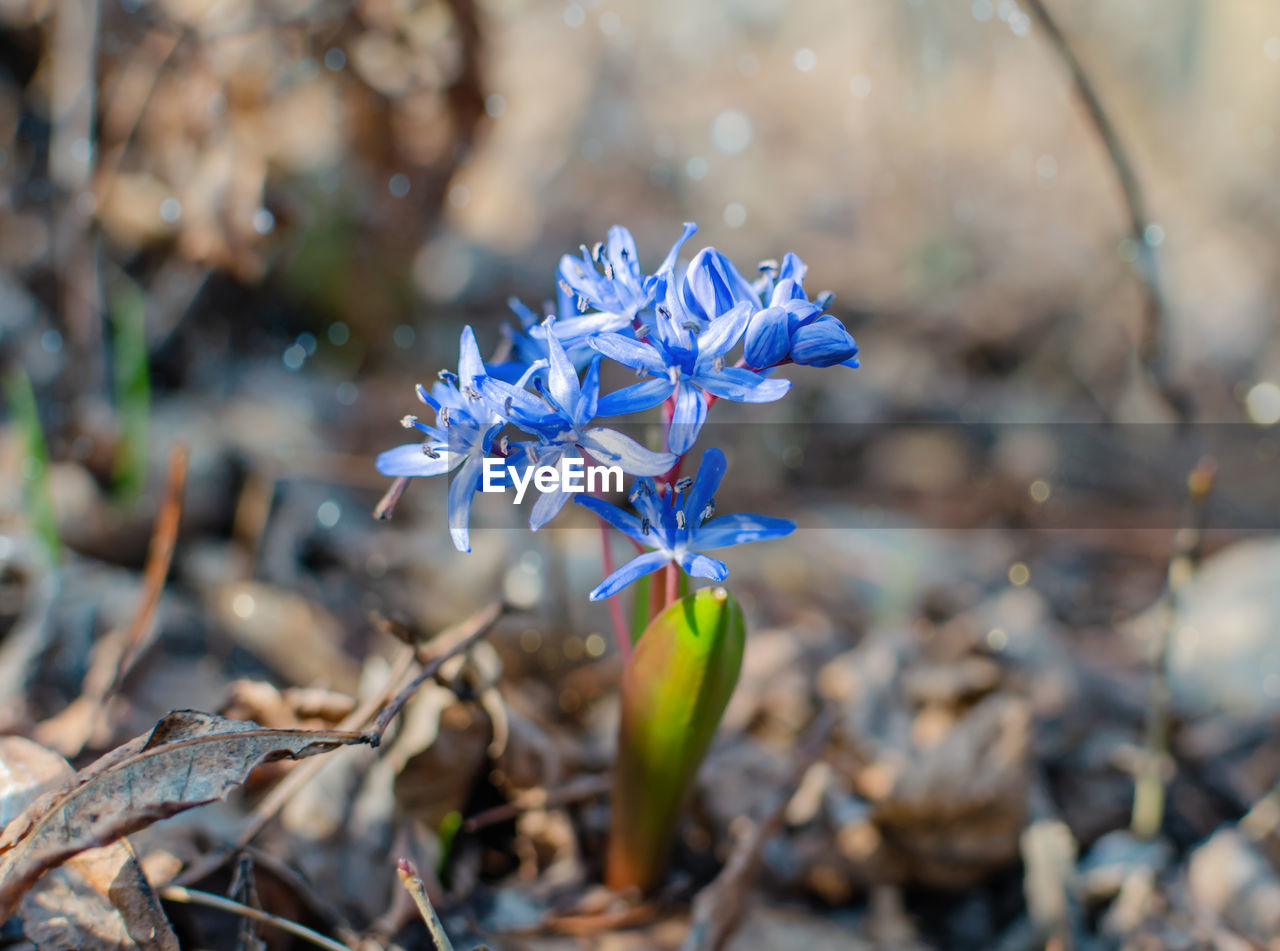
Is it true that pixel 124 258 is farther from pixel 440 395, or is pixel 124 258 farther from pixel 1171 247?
pixel 1171 247

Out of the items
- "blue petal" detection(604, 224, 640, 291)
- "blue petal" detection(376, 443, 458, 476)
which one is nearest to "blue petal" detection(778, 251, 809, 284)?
"blue petal" detection(604, 224, 640, 291)

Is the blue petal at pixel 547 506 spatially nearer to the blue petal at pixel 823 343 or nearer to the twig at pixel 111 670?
the blue petal at pixel 823 343

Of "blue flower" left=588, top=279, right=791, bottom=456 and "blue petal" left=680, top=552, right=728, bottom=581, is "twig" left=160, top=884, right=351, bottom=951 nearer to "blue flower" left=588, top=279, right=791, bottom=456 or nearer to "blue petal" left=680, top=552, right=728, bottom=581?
"blue petal" left=680, top=552, right=728, bottom=581

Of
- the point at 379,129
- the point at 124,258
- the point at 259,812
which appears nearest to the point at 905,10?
the point at 379,129

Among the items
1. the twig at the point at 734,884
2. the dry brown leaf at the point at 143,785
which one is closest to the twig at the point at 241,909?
the dry brown leaf at the point at 143,785

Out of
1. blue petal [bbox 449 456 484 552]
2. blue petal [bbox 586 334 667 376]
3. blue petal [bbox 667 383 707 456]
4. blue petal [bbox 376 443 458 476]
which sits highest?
blue petal [bbox 586 334 667 376]

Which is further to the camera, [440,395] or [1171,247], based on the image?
[1171,247]
